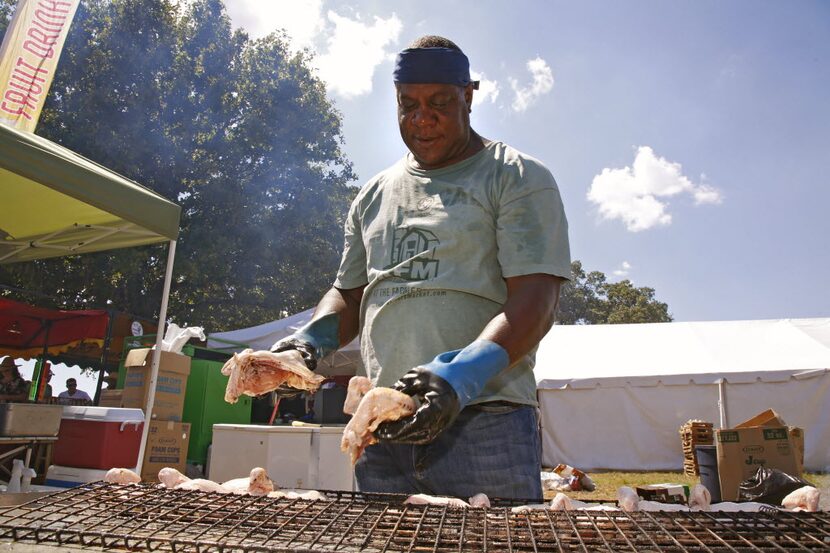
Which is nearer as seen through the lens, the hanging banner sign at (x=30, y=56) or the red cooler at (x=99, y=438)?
the red cooler at (x=99, y=438)

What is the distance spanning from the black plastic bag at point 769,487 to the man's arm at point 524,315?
18.3ft

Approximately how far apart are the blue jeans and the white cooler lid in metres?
5.02

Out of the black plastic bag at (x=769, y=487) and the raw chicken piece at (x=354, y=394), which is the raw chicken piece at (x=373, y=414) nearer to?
the raw chicken piece at (x=354, y=394)

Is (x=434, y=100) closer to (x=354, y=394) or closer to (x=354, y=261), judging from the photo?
(x=354, y=261)

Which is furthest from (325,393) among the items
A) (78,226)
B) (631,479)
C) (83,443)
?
(631,479)

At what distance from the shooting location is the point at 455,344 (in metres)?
1.83

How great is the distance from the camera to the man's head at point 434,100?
1945 millimetres

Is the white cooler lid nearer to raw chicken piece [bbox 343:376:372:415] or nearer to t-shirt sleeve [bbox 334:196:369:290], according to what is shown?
t-shirt sleeve [bbox 334:196:369:290]

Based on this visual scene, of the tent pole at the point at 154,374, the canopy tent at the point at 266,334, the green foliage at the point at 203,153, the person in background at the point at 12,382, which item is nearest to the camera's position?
the tent pole at the point at 154,374

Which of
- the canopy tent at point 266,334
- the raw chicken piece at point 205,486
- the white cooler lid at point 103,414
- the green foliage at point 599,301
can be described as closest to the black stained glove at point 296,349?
the raw chicken piece at point 205,486

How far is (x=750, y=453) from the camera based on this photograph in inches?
277

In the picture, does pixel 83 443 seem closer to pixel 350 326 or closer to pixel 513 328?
pixel 350 326

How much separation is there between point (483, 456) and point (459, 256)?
0.62 meters

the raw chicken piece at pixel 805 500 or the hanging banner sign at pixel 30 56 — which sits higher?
the hanging banner sign at pixel 30 56
